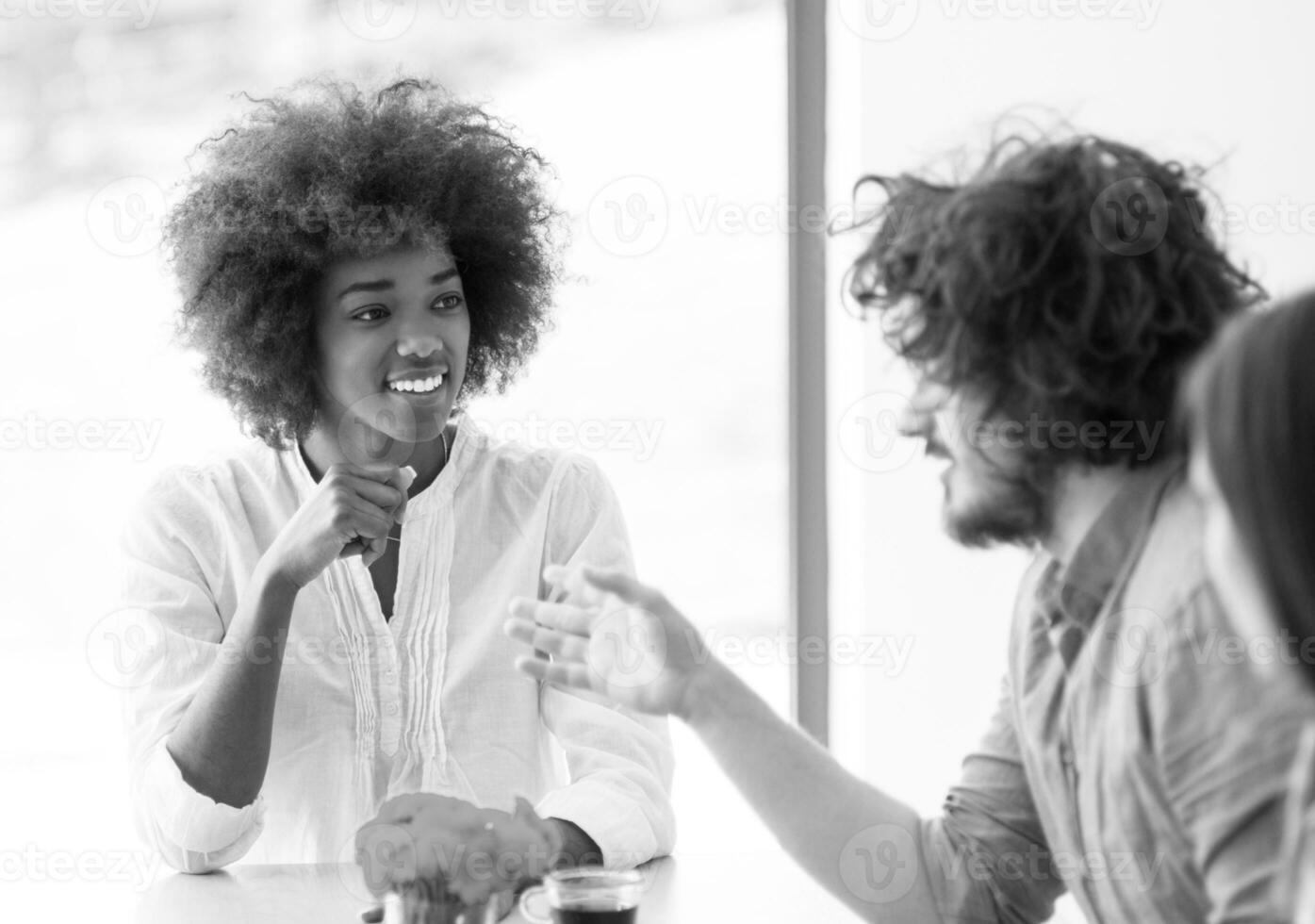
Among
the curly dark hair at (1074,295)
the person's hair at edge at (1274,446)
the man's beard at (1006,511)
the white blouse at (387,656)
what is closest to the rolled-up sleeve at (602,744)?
the white blouse at (387,656)

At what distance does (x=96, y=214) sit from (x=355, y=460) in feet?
2.77

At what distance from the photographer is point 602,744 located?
1732 mm

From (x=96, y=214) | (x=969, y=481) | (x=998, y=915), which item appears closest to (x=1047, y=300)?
(x=969, y=481)

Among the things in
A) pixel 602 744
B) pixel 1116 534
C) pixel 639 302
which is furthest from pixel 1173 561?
pixel 639 302

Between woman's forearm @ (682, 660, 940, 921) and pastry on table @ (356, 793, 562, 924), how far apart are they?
218mm

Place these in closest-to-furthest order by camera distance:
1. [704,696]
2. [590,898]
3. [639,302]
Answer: [590,898] < [704,696] < [639,302]

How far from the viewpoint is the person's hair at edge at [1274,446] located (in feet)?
2.54

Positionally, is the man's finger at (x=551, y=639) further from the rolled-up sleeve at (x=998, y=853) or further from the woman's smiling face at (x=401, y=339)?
the woman's smiling face at (x=401, y=339)

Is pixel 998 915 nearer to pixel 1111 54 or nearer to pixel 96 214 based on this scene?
pixel 1111 54

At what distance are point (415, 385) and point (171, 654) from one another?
0.44 metres

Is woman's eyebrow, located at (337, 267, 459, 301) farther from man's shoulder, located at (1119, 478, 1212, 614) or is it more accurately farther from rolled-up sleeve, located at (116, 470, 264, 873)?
man's shoulder, located at (1119, 478, 1212, 614)

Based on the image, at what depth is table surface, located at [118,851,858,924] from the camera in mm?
1426

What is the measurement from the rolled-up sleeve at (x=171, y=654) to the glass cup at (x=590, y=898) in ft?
1.72

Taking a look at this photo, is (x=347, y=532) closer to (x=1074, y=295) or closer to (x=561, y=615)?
(x=561, y=615)
